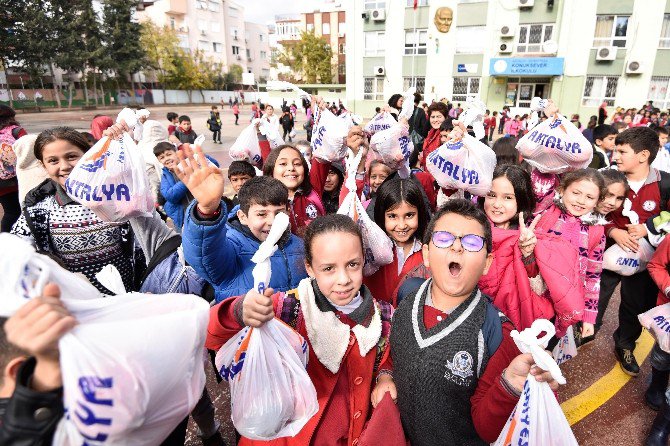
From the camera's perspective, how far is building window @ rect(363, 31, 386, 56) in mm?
27281

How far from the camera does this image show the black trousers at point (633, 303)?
290 cm

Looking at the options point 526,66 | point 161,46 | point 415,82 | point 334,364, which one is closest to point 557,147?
point 334,364

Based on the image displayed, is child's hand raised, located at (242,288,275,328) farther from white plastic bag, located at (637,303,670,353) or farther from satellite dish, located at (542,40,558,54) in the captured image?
satellite dish, located at (542,40,558,54)

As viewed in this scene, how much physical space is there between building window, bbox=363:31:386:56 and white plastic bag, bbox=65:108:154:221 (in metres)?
28.7

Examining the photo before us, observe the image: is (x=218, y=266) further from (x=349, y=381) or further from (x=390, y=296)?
(x=390, y=296)

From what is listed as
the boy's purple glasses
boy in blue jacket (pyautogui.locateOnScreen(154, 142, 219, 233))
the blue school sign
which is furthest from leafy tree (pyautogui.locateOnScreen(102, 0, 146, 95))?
the boy's purple glasses

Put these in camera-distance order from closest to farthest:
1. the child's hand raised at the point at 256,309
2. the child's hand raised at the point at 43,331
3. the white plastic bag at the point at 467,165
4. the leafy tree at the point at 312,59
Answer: the child's hand raised at the point at 43,331
the child's hand raised at the point at 256,309
the white plastic bag at the point at 467,165
the leafy tree at the point at 312,59

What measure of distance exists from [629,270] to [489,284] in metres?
1.66

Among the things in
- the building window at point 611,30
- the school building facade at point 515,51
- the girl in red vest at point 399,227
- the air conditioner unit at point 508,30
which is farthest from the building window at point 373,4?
the girl in red vest at point 399,227

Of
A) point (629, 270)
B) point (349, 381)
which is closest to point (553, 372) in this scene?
point (349, 381)

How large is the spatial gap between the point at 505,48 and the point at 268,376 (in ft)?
90.4

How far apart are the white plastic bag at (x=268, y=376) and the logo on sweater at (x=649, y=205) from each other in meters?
3.03

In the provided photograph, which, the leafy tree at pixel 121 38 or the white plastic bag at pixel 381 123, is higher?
the leafy tree at pixel 121 38

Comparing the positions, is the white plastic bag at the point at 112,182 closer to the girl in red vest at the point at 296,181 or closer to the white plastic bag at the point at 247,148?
the girl in red vest at the point at 296,181
